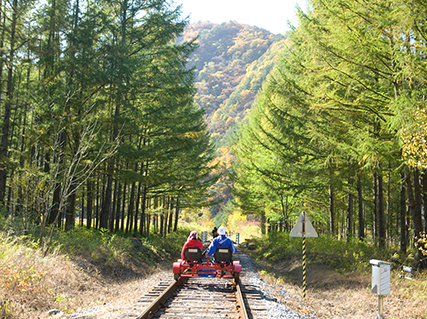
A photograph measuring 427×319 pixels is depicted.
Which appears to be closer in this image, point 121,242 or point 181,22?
point 121,242

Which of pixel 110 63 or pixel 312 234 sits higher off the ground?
pixel 110 63

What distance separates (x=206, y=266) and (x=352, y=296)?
455cm

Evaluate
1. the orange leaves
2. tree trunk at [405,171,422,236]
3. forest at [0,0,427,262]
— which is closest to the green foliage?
forest at [0,0,427,262]

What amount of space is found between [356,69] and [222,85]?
18808cm

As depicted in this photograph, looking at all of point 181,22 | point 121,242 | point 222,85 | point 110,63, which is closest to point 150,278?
point 121,242

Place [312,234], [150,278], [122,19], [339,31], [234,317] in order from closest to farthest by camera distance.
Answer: [234,317], [312,234], [339,31], [150,278], [122,19]

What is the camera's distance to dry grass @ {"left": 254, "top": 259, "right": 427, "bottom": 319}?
774cm

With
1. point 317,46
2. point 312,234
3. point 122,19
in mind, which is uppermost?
point 122,19

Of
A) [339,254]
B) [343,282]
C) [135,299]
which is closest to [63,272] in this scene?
[135,299]

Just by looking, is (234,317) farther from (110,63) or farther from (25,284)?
(110,63)

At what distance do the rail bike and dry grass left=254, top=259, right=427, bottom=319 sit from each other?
6.13 ft

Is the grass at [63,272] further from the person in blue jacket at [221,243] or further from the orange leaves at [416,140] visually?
the orange leaves at [416,140]

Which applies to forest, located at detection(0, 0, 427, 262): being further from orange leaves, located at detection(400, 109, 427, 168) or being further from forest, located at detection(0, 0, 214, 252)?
orange leaves, located at detection(400, 109, 427, 168)

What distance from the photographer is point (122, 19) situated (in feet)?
54.6
